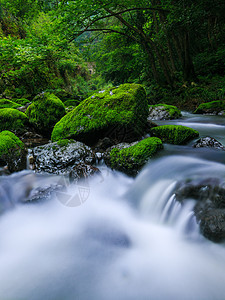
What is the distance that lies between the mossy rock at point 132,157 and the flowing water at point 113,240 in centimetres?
16

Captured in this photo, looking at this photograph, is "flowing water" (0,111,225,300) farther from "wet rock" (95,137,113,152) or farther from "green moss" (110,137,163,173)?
"wet rock" (95,137,113,152)

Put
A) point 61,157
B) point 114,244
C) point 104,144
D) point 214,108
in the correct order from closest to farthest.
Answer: point 114,244 < point 61,157 < point 104,144 < point 214,108

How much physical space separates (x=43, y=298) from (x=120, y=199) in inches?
70.2

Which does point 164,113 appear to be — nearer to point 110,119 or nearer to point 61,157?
point 110,119

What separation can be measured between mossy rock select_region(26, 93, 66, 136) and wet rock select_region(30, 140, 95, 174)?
6.19 ft

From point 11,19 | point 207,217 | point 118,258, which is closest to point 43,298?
point 118,258

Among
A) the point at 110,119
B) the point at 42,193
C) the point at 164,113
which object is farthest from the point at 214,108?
the point at 42,193

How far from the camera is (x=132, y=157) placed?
3428mm

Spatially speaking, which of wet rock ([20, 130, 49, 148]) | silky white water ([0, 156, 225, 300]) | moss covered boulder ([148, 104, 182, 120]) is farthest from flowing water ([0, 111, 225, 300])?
moss covered boulder ([148, 104, 182, 120])

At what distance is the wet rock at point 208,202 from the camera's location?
6.25 ft

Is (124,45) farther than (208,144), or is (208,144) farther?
(124,45)

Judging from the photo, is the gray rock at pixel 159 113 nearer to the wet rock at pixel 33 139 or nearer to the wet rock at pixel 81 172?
the wet rock at pixel 33 139

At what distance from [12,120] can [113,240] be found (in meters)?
5.25

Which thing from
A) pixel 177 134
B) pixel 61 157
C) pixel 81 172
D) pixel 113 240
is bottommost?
pixel 113 240
